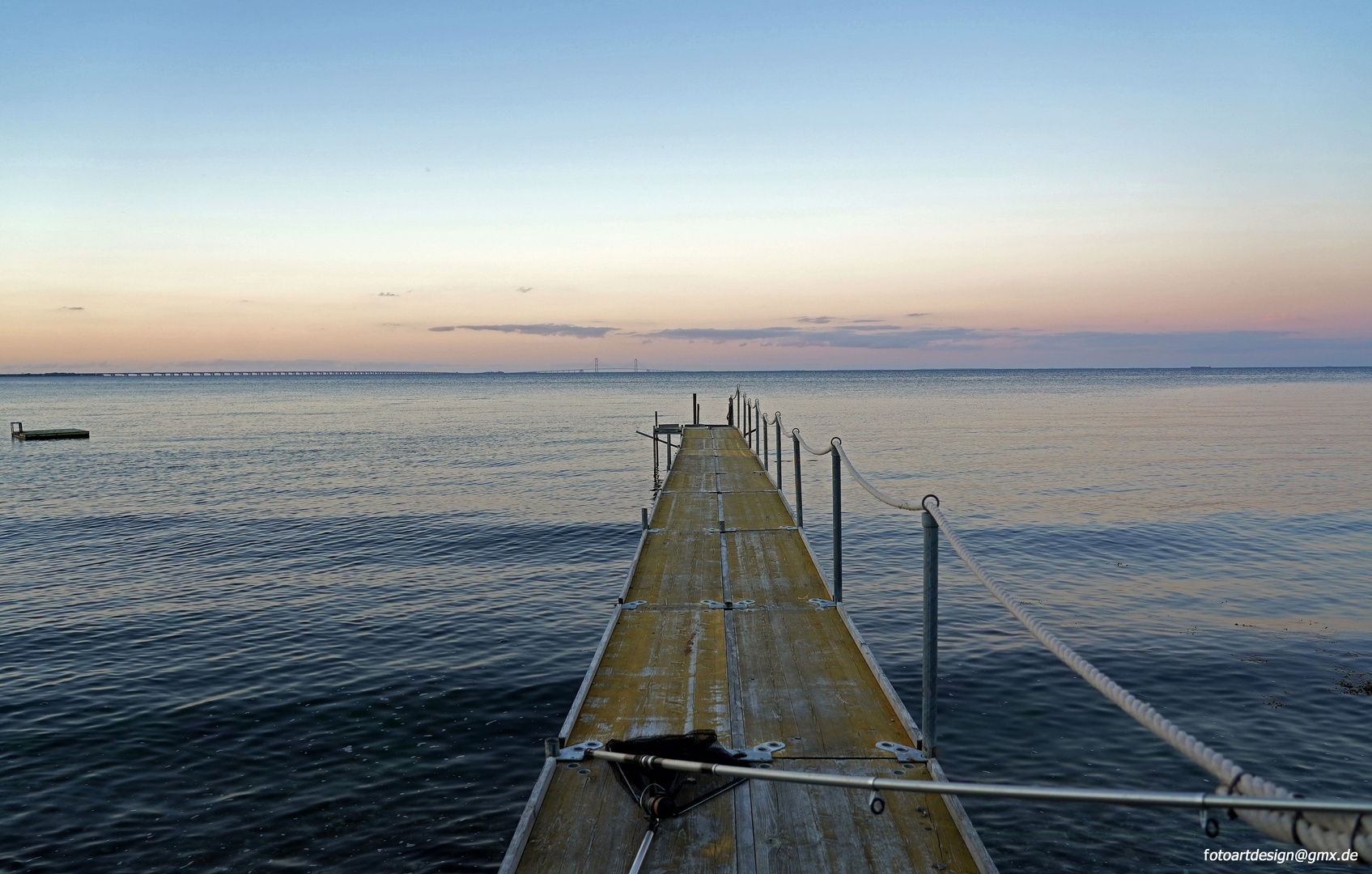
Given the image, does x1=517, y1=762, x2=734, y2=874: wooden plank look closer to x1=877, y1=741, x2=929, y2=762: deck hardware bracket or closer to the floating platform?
x1=877, y1=741, x2=929, y2=762: deck hardware bracket

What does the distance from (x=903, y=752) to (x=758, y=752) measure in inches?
45.9

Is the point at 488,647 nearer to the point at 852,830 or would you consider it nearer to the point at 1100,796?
the point at 852,830

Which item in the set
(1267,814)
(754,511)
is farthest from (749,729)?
(754,511)

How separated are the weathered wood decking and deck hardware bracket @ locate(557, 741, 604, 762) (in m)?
0.06

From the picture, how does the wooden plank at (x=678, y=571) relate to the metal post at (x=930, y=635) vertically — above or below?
below

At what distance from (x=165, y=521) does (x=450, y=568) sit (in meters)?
13.6

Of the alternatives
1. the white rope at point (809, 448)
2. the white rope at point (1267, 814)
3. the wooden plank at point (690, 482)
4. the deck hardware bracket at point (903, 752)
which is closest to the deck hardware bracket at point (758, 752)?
the deck hardware bracket at point (903, 752)

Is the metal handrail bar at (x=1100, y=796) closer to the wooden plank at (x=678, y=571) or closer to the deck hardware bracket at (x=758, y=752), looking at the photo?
the deck hardware bracket at (x=758, y=752)

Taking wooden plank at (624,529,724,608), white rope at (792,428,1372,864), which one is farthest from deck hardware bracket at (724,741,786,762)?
wooden plank at (624,529,724,608)

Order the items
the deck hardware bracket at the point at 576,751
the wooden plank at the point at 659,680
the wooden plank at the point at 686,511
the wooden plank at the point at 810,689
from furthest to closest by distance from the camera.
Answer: the wooden plank at the point at 686,511 < the wooden plank at the point at 659,680 < the wooden plank at the point at 810,689 < the deck hardware bracket at the point at 576,751

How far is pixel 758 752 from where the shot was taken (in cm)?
664

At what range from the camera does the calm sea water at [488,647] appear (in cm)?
921

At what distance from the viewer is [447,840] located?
349 inches

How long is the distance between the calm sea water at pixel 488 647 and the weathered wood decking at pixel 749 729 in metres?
2.47
